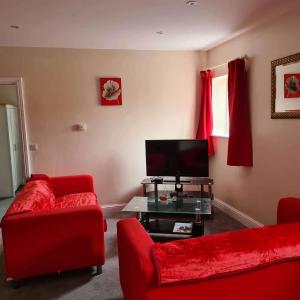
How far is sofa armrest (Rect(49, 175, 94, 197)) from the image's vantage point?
3.83 meters

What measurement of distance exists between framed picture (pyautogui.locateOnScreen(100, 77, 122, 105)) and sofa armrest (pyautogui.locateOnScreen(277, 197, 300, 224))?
2.86 meters

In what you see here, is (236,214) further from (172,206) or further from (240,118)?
(240,118)

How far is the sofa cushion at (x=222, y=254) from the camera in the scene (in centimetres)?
145

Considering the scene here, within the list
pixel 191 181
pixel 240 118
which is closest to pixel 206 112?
pixel 240 118

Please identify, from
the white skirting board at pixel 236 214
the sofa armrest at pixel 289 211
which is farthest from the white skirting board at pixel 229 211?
the sofa armrest at pixel 289 211

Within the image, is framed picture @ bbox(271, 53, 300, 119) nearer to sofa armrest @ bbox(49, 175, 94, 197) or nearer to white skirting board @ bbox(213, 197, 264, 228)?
white skirting board @ bbox(213, 197, 264, 228)

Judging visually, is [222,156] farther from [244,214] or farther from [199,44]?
[199,44]

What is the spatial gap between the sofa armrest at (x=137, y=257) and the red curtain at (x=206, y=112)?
2819 mm

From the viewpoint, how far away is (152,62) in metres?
4.49

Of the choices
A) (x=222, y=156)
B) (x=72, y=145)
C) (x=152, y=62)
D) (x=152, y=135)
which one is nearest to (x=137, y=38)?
(x=152, y=62)

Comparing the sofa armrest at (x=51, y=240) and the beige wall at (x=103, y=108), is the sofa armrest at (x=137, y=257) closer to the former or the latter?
the sofa armrest at (x=51, y=240)

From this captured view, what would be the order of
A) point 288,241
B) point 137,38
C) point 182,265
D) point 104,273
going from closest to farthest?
point 182,265 < point 288,241 < point 104,273 < point 137,38

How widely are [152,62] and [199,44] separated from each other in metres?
0.76

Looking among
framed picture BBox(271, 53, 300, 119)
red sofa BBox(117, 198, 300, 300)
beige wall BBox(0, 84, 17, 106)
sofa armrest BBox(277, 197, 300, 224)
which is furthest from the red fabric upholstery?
beige wall BBox(0, 84, 17, 106)
